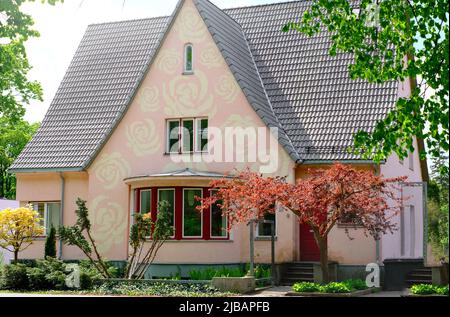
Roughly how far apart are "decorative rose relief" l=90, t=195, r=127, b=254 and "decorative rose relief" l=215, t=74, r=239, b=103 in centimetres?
559

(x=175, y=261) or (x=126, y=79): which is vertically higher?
(x=126, y=79)

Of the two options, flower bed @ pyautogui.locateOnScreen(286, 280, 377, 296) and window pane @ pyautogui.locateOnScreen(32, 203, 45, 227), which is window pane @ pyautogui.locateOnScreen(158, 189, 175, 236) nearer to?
window pane @ pyautogui.locateOnScreen(32, 203, 45, 227)

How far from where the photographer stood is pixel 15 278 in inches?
826

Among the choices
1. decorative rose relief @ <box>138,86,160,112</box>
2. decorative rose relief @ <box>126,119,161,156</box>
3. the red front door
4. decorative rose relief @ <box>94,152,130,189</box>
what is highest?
decorative rose relief @ <box>138,86,160,112</box>

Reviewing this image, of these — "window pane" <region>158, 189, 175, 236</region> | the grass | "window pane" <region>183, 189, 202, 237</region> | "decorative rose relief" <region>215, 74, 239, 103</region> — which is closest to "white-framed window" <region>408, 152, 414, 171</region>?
"decorative rose relief" <region>215, 74, 239, 103</region>

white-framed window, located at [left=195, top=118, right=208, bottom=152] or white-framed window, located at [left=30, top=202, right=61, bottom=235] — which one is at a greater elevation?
white-framed window, located at [left=195, top=118, right=208, bottom=152]

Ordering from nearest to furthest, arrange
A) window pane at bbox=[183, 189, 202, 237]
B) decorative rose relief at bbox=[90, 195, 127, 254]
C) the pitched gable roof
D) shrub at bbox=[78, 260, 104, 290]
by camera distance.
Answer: shrub at bbox=[78, 260, 104, 290] → window pane at bbox=[183, 189, 202, 237] → the pitched gable roof → decorative rose relief at bbox=[90, 195, 127, 254]

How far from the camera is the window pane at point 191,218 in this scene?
947 inches

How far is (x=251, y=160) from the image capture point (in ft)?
80.3

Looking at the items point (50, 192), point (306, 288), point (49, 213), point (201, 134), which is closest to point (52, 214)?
point (49, 213)

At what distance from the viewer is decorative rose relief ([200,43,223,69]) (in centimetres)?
2517

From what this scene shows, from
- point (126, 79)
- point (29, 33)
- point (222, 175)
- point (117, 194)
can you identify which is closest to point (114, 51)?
point (126, 79)

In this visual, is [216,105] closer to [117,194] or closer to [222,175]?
[222,175]
